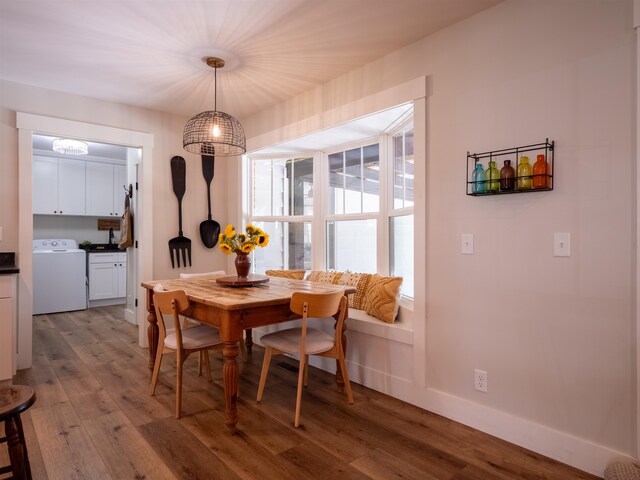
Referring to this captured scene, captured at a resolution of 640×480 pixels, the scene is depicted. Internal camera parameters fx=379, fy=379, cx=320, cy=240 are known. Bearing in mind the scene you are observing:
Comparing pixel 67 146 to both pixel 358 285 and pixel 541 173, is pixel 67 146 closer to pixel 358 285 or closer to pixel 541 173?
pixel 358 285

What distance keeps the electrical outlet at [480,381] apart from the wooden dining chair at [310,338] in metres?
0.82

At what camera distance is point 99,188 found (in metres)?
6.24

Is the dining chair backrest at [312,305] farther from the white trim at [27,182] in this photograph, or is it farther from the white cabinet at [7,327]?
the white trim at [27,182]

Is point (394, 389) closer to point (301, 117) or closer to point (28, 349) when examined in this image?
point (301, 117)

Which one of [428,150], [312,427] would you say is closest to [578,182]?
[428,150]

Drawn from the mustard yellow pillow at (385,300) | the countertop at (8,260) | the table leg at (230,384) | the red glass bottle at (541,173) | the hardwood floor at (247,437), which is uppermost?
the red glass bottle at (541,173)

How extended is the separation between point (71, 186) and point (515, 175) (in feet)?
20.9

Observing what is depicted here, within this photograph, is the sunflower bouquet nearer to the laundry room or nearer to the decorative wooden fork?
the decorative wooden fork

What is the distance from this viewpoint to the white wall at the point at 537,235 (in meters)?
1.78

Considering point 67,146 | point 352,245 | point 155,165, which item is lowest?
point 352,245

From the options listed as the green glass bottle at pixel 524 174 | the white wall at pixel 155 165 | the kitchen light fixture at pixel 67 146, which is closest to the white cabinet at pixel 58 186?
the kitchen light fixture at pixel 67 146

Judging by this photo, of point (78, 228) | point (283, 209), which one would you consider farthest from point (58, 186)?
point (283, 209)

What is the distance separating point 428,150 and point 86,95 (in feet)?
10.4

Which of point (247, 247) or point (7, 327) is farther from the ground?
point (247, 247)
